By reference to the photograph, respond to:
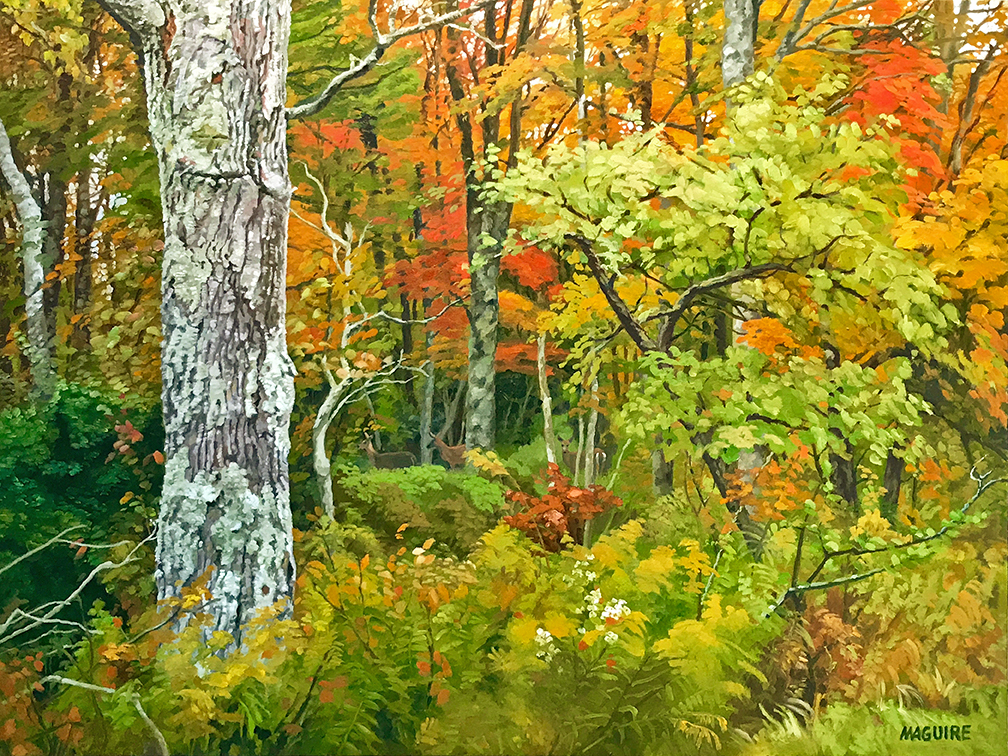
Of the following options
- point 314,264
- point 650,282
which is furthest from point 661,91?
point 314,264

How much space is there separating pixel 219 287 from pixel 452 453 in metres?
1.96

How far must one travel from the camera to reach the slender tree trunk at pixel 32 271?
4348 mm

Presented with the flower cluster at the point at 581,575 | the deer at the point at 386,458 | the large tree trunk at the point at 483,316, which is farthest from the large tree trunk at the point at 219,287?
the flower cluster at the point at 581,575

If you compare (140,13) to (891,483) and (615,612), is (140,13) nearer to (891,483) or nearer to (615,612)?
(615,612)

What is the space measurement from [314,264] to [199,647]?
2.41 meters

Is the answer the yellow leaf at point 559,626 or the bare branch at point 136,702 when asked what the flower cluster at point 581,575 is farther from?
the bare branch at point 136,702

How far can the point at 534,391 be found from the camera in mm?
5316

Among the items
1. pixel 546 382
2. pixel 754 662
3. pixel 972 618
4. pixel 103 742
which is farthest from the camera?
pixel 546 382

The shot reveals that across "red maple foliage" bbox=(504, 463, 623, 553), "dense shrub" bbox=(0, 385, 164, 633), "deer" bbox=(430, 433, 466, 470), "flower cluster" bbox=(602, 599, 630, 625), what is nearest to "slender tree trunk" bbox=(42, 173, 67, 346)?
"dense shrub" bbox=(0, 385, 164, 633)

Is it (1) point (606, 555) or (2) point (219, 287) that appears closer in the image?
(2) point (219, 287)

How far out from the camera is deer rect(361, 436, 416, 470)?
192 inches

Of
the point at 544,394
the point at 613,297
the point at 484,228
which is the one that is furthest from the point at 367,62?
the point at 544,394

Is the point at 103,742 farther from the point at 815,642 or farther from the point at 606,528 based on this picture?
the point at 815,642

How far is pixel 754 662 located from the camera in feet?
13.1
